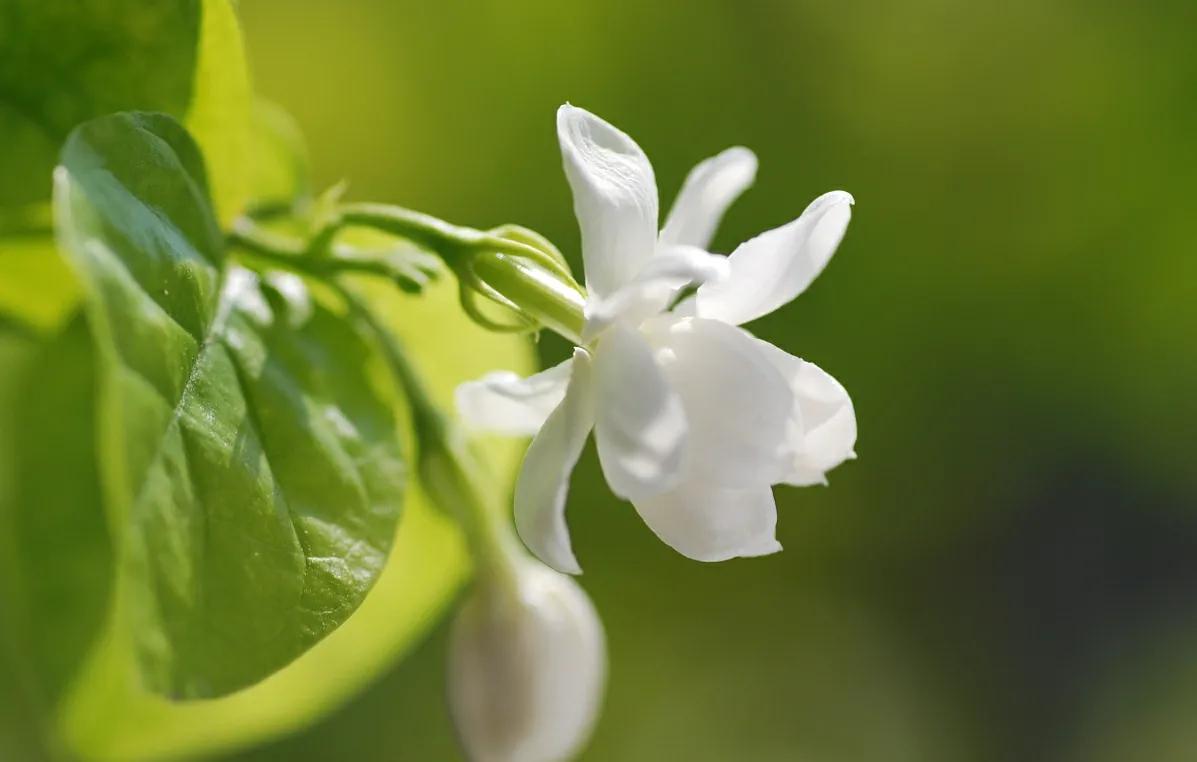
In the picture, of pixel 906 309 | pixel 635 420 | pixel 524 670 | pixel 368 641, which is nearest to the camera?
pixel 635 420

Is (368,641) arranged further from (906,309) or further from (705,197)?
(906,309)

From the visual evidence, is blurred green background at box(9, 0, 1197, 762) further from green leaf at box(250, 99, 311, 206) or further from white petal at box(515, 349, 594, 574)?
white petal at box(515, 349, 594, 574)

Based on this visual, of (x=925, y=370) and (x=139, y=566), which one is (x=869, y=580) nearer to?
(x=925, y=370)

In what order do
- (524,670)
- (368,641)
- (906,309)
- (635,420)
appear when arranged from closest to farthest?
(635,420) → (524,670) → (368,641) → (906,309)

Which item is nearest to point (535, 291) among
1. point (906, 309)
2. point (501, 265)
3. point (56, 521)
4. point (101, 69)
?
point (501, 265)

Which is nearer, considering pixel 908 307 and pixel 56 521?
pixel 56 521

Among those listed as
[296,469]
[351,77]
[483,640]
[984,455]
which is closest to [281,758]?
[351,77]

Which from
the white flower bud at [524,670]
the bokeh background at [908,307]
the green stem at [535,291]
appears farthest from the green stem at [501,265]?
the bokeh background at [908,307]
